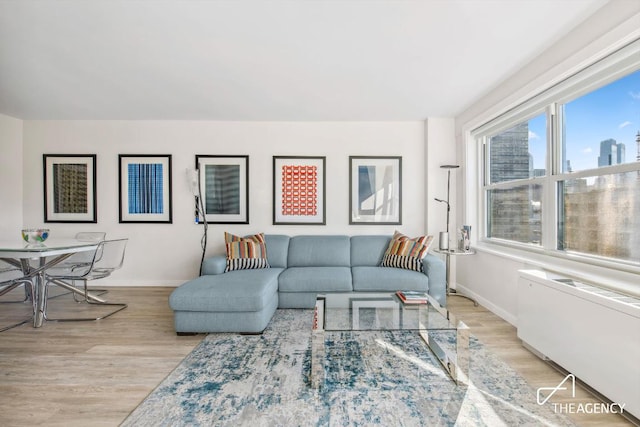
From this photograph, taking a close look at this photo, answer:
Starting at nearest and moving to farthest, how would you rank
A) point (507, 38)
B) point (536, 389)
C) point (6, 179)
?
point (536, 389)
point (507, 38)
point (6, 179)

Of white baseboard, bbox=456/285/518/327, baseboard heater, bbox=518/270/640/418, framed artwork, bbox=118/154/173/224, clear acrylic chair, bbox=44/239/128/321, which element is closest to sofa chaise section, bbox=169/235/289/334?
clear acrylic chair, bbox=44/239/128/321

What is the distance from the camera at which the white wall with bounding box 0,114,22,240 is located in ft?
13.4

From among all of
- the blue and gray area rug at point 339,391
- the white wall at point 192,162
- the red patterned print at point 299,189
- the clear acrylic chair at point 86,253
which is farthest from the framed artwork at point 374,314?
the clear acrylic chair at point 86,253

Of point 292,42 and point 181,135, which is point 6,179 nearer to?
point 181,135

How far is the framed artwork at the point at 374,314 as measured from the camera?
202 centimetres

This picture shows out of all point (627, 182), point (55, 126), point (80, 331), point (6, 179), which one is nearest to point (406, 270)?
point (627, 182)

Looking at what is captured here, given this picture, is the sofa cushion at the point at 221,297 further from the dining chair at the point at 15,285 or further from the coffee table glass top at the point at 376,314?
the dining chair at the point at 15,285

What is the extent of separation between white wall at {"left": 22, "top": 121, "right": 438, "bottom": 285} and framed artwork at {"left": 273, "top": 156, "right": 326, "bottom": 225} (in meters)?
0.10

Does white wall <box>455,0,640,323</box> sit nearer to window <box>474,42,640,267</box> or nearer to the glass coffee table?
window <box>474,42,640,267</box>

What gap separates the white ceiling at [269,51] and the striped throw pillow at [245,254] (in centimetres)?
174

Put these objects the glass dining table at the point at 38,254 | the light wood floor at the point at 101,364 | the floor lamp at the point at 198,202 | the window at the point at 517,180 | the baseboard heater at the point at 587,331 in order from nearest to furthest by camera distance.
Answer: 1. the baseboard heater at the point at 587,331
2. the light wood floor at the point at 101,364
3. the glass dining table at the point at 38,254
4. the window at the point at 517,180
5. the floor lamp at the point at 198,202

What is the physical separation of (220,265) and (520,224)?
3.37 m

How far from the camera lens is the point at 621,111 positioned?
2.04m

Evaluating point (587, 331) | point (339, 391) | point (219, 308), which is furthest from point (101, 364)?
point (587, 331)
